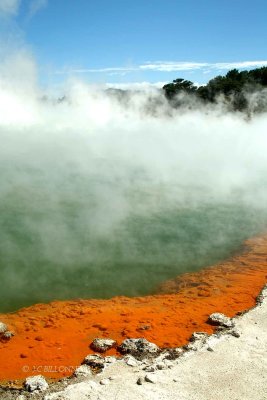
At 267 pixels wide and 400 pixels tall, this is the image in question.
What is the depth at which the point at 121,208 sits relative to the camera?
43.1 ft

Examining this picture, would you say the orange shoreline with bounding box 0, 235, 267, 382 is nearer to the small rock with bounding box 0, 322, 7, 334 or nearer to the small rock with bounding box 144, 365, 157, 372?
the small rock with bounding box 0, 322, 7, 334

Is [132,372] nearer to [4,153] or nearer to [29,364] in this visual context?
[29,364]

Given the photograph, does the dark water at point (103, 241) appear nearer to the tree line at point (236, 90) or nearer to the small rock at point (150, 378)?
the small rock at point (150, 378)

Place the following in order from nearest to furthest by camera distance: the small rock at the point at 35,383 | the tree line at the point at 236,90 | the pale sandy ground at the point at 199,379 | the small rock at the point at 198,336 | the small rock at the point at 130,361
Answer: the pale sandy ground at the point at 199,379
the small rock at the point at 35,383
the small rock at the point at 130,361
the small rock at the point at 198,336
the tree line at the point at 236,90

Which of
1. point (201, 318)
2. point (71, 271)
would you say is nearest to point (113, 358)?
point (201, 318)

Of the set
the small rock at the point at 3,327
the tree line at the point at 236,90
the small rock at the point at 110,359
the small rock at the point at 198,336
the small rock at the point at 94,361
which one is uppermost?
the tree line at the point at 236,90

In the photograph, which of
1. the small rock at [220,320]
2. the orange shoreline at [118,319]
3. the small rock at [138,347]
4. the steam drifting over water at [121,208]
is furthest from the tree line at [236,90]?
the small rock at [138,347]

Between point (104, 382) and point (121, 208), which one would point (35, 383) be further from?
point (121, 208)

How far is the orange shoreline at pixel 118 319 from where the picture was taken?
579 centimetres

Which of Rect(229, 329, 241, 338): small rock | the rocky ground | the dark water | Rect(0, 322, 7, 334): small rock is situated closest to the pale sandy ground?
the rocky ground

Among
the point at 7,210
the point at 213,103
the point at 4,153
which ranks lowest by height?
the point at 7,210

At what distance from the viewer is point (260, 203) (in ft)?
46.6

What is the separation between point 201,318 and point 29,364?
9.82 feet

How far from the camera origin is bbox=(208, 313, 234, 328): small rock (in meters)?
6.53
